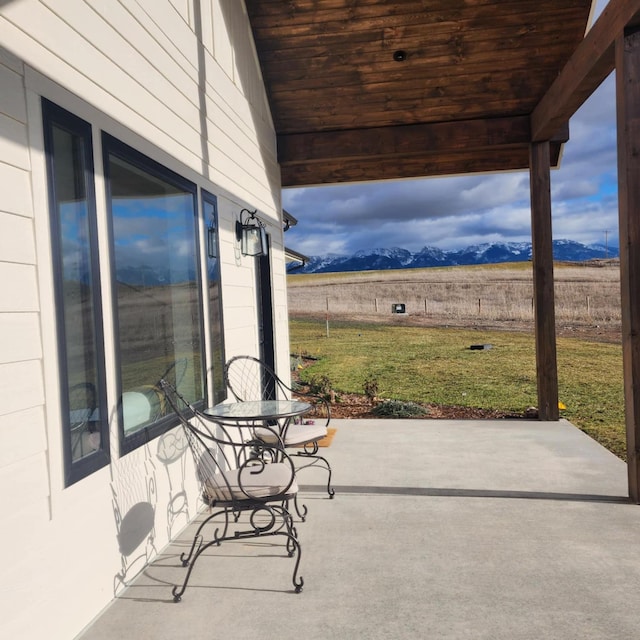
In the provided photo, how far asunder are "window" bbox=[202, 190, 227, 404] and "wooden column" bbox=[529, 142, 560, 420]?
130 inches

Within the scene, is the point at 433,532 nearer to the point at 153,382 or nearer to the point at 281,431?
the point at 281,431

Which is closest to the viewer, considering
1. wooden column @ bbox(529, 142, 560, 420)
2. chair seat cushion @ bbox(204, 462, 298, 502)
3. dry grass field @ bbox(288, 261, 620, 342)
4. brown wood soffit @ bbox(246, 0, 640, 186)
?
→ chair seat cushion @ bbox(204, 462, 298, 502)

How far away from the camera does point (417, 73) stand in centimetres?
509

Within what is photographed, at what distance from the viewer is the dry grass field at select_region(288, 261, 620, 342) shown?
1755cm

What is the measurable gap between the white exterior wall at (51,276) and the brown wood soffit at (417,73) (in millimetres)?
1518

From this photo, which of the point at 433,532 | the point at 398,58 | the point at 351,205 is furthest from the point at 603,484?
the point at 351,205

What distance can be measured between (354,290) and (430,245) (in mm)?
156027

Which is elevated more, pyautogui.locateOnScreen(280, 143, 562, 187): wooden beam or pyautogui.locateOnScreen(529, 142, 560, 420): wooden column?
pyautogui.locateOnScreen(280, 143, 562, 187): wooden beam

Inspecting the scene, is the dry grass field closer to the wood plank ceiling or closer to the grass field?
the grass field

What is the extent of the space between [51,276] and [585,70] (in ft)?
12.1

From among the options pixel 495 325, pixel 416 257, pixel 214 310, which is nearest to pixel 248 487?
pixel 214 310

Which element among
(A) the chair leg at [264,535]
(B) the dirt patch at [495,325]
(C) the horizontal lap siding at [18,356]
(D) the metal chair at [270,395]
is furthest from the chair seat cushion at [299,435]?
(B) the dirt patch at [495,325]

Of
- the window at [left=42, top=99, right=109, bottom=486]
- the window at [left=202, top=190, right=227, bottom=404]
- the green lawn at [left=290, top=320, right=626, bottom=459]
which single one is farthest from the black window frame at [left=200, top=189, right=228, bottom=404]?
the green lawn at [left=290, top=320, right=626, bottom=459]

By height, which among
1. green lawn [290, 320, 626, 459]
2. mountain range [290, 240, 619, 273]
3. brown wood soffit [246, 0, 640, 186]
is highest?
mountain range [290, 240, 619, 273]
